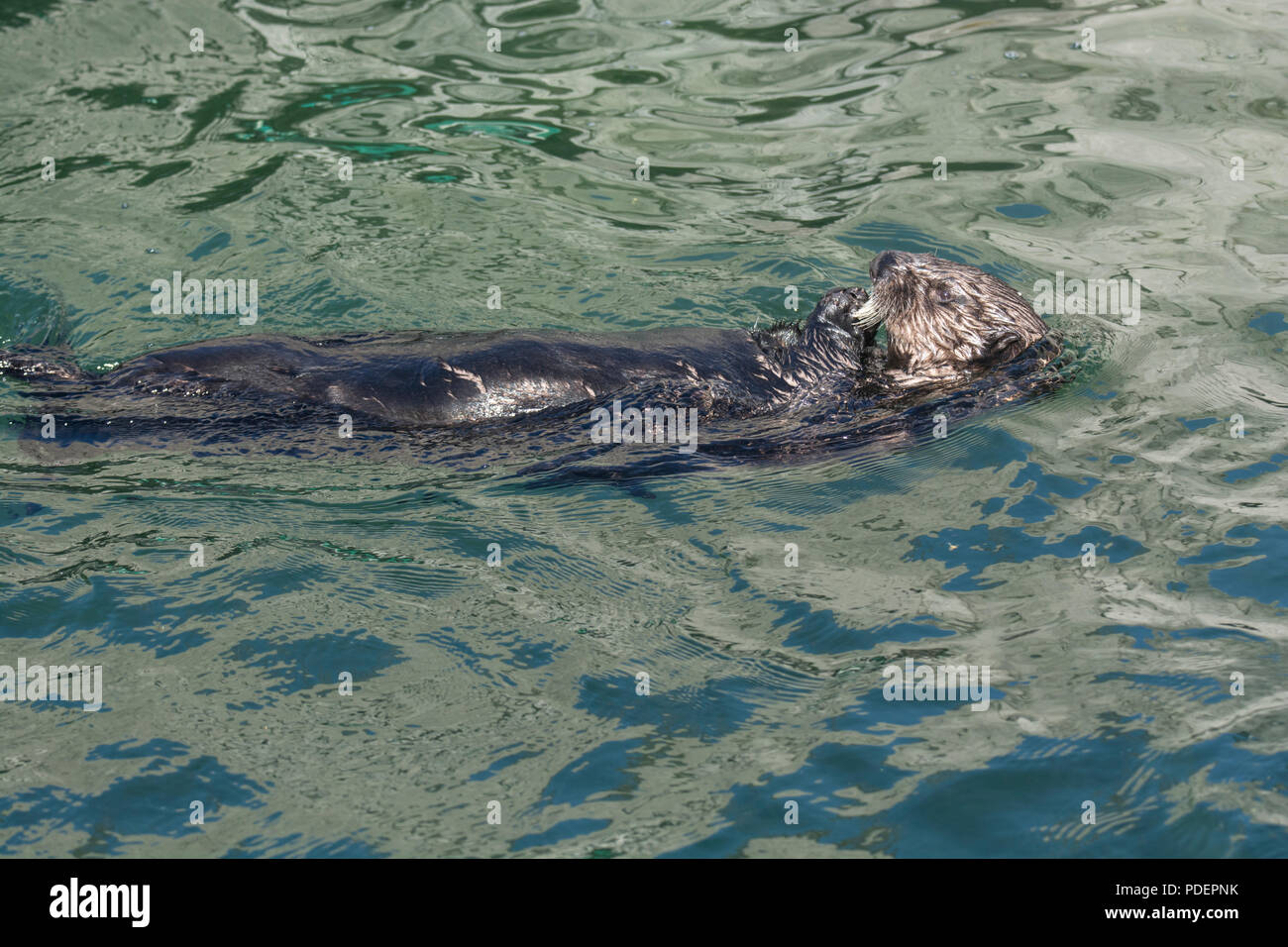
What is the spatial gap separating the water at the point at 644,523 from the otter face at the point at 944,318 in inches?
17.7

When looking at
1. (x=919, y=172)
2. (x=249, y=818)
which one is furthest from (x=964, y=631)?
(x=919, y=172)

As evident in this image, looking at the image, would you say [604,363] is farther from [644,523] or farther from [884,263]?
[884,263]

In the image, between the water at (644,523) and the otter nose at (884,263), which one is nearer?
the water at (644,523)

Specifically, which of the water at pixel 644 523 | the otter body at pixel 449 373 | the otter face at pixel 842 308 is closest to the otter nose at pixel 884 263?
the otter face at pixel 842 308

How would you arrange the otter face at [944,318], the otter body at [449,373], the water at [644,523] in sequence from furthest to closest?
the otter face at [944,318] < the otter body at [449,373] < the water at [644,523]

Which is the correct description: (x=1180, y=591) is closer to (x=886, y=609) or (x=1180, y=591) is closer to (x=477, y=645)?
(x=886, y=609)

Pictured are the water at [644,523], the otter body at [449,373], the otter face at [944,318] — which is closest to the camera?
the water at [644,523]

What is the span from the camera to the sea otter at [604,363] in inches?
198

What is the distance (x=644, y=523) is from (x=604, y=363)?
0.79 meters

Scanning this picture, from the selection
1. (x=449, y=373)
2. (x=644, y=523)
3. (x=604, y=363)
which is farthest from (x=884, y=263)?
(x=449, y=373)

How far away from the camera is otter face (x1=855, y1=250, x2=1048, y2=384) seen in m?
Result: 6.06

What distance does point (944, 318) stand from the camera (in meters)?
6.07

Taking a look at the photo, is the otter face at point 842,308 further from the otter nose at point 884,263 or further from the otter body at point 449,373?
the otter body at point 449,373
